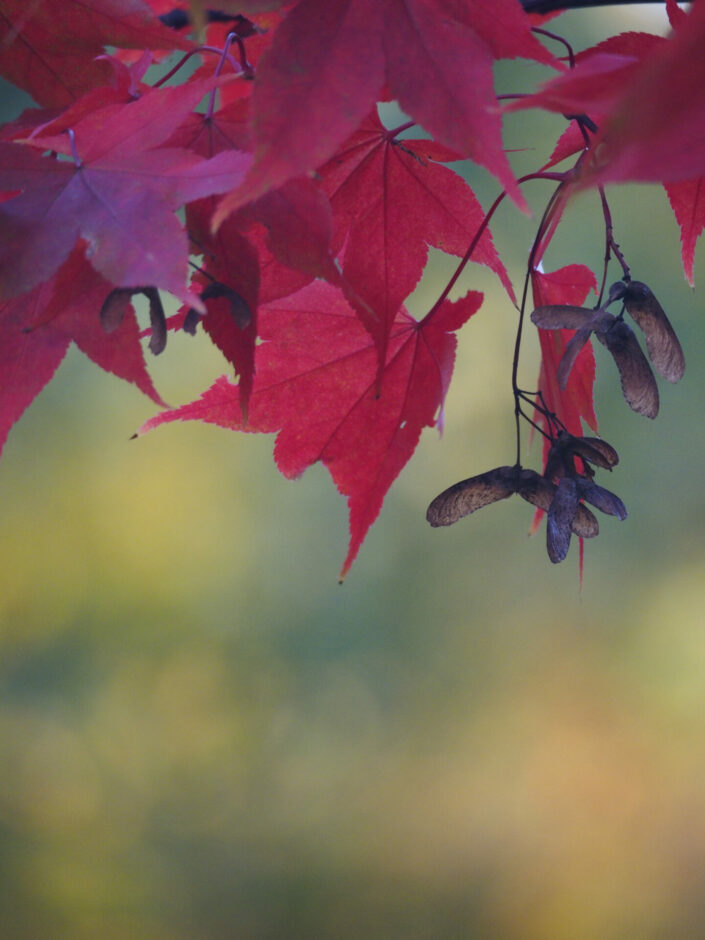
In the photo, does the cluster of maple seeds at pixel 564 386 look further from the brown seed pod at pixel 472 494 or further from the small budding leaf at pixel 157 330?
the small budding leaf at pixel 157 330

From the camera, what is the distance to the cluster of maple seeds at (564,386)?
0.45 metres

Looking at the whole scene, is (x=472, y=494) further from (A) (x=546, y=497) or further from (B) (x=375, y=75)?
(B) (x=375, y=75)

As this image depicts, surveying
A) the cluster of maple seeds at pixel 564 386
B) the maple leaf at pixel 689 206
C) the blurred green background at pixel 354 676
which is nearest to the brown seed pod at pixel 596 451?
the cluster of maple seeds at pixel 564 386

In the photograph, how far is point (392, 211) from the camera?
1.63 ft

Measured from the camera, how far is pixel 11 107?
2.98 m

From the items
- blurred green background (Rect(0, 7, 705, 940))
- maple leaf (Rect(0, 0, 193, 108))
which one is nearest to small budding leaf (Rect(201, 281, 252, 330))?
maple leaf (Rect(0, 0, 193, 108))

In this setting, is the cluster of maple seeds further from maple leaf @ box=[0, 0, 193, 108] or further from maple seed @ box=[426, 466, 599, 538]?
maple leaf @ box=[0, 0, 193, 108]

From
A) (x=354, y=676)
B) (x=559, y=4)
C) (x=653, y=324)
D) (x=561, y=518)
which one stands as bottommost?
(x=354, y=676)

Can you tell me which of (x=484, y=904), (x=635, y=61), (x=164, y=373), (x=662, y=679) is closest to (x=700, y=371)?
(x=662, y=679)

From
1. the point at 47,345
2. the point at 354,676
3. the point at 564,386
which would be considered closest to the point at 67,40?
the point at 47,345

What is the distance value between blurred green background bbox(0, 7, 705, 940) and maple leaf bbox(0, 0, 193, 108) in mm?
2296

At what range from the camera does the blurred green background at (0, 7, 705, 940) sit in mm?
2854

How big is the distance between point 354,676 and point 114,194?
2718 mm

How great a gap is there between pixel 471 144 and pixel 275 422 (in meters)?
0.26
